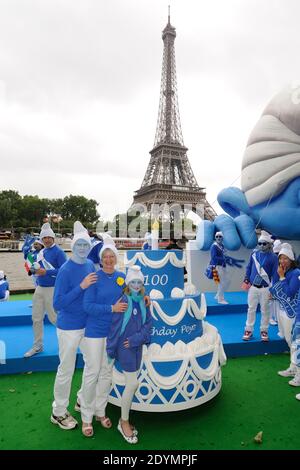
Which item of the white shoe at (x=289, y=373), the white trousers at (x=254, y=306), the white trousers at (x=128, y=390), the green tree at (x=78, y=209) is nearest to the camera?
the white trousers at (x=128, y=390)

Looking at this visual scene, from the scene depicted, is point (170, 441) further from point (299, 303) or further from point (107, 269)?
point (299, 303)

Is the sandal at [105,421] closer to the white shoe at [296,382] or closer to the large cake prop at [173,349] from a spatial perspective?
the large cake prop at [173,349]

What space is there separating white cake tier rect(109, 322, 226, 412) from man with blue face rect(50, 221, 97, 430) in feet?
1.83

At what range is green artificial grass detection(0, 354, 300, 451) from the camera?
10.1 ft

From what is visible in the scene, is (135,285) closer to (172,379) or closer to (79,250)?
(79,250)

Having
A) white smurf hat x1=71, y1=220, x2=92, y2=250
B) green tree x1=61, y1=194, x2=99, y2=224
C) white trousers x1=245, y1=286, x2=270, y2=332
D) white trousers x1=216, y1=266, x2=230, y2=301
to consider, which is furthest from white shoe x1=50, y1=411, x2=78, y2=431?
green tree x1=61, y1=194, x2=99, y2=224

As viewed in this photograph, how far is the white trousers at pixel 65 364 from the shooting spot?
10.7ft

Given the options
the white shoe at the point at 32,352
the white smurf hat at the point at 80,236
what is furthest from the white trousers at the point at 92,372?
the white shoe at the point at 32,352

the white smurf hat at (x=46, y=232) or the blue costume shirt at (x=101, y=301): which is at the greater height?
the white smurf hat at (x=46, y=232)

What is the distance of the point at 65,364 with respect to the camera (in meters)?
3.28

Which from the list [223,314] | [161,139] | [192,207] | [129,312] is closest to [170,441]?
[129,312]

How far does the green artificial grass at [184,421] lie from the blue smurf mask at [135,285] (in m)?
1.38

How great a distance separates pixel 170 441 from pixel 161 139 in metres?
53.0

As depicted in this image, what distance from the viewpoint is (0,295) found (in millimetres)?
7129
